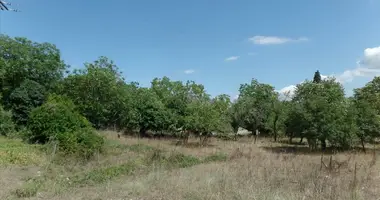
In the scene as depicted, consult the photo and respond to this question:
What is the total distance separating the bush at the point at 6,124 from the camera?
64.2 ft

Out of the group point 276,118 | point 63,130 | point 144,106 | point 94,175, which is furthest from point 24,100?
point 276,118

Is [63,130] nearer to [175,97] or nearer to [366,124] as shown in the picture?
[175,97]

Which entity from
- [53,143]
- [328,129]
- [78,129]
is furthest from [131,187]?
[328,129]

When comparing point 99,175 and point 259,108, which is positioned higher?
point 259,108

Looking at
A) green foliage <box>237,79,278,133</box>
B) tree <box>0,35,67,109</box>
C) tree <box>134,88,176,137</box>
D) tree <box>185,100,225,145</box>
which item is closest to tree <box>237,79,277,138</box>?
green foliage <box>237,79,278,133</box>

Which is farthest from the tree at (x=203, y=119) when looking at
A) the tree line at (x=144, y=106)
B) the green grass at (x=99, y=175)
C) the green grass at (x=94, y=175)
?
the green grass at (x=99, y=175)

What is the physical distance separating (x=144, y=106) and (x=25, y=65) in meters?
10.3

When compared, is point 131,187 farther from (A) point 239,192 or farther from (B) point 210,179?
(A) point 239,192

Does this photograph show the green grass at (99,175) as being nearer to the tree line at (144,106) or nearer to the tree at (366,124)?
the tree line at (144,106)

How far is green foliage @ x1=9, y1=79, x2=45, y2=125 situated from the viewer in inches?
880

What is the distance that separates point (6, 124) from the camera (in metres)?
19.8

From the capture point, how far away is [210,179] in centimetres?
738

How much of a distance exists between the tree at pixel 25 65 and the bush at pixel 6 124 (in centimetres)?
445

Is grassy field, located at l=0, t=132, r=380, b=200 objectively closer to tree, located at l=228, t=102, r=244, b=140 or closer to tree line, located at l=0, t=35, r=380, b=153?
tree line, located at l=0, t=35, r=380, b=153
